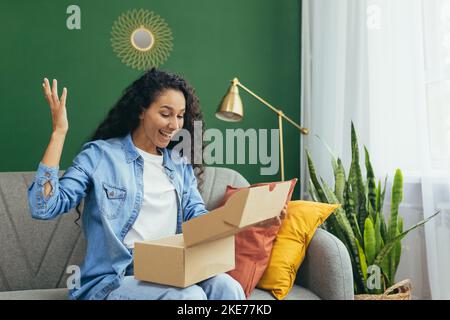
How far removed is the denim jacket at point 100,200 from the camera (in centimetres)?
134

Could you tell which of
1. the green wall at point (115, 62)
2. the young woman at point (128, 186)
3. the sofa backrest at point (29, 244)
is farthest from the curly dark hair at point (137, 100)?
the green wall at point (115, 62)

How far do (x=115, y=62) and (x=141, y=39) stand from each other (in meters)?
0.21

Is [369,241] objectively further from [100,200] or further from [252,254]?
[100,200]

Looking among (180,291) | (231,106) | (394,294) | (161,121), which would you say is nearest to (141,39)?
(231,106)

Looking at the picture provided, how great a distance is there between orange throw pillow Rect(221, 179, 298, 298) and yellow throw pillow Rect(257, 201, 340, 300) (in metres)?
0.03

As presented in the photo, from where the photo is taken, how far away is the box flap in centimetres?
110

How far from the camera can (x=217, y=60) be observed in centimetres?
→ 275

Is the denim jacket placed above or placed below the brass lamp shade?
below

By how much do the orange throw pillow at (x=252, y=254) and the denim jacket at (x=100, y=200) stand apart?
1.00 ft

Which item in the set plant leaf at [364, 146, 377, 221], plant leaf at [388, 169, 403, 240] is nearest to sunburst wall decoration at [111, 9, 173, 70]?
plant leaf at [364, 146, 377, 221]

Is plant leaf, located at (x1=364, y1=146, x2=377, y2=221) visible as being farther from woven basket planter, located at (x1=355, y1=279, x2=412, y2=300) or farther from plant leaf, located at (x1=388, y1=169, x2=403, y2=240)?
woven basket planter, located at (x1=355, y1=279, x2=412, y2=300)

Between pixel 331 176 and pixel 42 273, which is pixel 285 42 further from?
pixel 42 273

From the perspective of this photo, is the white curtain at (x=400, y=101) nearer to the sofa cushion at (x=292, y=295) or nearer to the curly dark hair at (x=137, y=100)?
the sofa cushion at (x=292, y=295)
